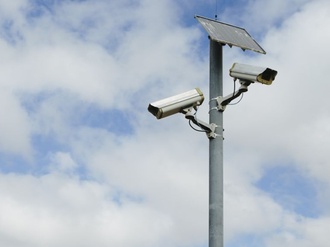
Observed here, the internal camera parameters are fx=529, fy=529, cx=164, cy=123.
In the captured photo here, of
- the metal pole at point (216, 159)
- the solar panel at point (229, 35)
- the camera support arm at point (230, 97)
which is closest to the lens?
the metal pole at point (216, 159)

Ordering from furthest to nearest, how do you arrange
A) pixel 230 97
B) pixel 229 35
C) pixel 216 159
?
pixel 229 35, pixel 230 97, pixel 216 159

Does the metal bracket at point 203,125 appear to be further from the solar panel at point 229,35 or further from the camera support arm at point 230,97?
the solar panel at point 229,35

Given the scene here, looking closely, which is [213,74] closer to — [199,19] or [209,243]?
[199,19]

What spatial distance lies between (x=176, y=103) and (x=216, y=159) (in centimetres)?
93

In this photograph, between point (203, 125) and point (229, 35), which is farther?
point (229, 35)

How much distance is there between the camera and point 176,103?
7.21 metres

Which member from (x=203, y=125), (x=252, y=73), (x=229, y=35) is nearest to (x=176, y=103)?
(x=203, y=125)

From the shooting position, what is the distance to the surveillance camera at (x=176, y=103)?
23.4ft

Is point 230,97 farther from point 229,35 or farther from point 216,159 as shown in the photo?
point 229,35

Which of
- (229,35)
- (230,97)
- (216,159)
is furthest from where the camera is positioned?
(229,35)

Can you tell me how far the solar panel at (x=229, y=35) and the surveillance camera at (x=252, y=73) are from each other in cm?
39

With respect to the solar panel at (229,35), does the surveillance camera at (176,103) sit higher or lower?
lower

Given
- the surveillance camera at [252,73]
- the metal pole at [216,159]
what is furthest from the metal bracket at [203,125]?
the surveillance camera at [252,73]

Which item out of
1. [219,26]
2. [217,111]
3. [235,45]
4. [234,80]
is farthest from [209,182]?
[219,26]
